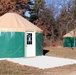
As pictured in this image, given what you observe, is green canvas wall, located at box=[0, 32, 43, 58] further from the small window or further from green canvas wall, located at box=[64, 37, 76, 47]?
green canvas wall, located at box=[64, 37, 76, 47]

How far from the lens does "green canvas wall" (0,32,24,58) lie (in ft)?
48.2

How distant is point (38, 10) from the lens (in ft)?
125

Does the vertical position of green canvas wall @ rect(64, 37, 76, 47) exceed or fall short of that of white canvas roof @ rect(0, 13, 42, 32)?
it falls short

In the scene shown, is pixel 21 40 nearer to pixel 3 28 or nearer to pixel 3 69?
pixel 3 28

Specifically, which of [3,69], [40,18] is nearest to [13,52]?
[3,69]

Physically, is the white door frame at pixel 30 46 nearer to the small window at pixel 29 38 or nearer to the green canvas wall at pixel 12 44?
the small window at pixel 29 38

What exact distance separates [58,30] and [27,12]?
6.01 m

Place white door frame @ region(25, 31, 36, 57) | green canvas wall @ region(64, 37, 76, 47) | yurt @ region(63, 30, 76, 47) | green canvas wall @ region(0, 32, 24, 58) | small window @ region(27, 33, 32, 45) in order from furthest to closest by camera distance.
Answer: green canvas wall @ region(64, 37, 76, 47), yurt @ region(63, 30, 76, 47), small window @ region(27, 33, 32, 45), white door frame @ region(25, 31, 36, 57), green canvas wall @ region(0, 32, 24, 58)

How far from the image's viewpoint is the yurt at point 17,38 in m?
14.8

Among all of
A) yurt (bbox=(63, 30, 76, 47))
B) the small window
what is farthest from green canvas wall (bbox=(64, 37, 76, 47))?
the small window

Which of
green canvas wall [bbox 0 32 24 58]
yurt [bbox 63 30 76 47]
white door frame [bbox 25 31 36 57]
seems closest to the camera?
green canvas wall [bbox 0 32 24 58]

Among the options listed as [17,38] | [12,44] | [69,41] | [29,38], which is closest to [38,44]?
[29,38]

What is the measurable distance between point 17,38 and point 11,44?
0.54m

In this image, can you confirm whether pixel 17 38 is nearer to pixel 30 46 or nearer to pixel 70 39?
pixel 30 46
